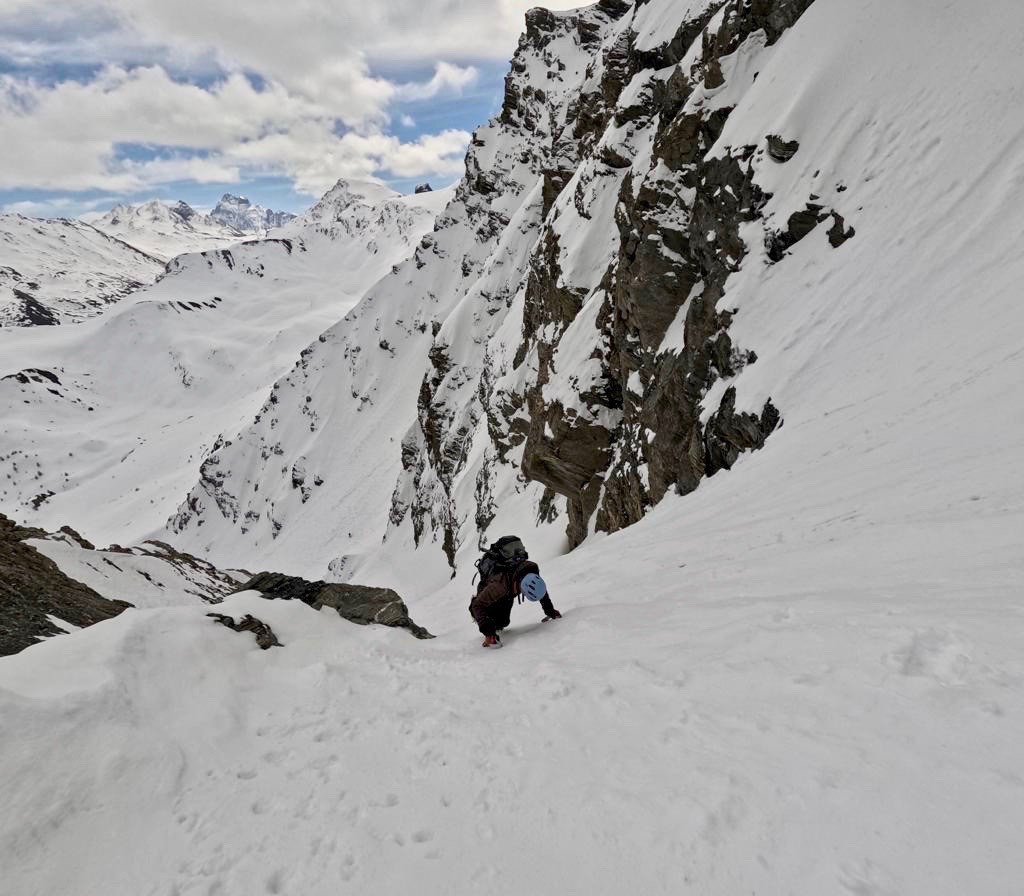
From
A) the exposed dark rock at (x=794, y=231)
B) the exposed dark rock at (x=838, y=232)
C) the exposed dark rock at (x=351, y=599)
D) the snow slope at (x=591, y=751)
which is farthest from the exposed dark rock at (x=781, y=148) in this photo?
the exposed dark rock at (x=351, y=599)

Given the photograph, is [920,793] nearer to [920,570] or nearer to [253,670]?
[920,570]

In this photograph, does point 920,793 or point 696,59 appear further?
point 696,59

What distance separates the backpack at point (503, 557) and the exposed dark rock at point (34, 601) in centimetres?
679

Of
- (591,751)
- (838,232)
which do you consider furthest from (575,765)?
(838,232)

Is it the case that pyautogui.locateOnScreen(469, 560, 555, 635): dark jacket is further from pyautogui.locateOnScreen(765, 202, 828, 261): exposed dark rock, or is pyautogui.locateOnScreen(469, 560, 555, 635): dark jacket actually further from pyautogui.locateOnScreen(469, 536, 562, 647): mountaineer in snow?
pyautogui.locateOnScreen(765, 202, 828, 261): exposed dark rock

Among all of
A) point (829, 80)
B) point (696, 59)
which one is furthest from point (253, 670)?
point (696, 59)

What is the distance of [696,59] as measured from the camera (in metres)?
21.4

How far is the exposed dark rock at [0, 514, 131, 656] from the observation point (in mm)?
9305

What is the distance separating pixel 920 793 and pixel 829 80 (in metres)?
17.7

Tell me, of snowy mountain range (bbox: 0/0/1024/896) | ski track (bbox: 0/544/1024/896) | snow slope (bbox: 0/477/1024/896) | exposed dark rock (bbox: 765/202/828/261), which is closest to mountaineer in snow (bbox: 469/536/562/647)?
snowy mountain range (bbox: 0/0/1024/896)

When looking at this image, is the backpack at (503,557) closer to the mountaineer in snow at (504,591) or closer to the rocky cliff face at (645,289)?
the mountaineer in snow at (504,591)

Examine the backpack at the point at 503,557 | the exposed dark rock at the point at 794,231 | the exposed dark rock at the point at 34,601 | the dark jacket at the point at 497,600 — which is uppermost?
the exposed dark rock at the point at 794,231

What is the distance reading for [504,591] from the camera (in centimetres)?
841

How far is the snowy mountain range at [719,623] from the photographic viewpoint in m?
3.38
